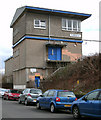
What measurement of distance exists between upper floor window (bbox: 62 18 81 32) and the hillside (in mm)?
8219

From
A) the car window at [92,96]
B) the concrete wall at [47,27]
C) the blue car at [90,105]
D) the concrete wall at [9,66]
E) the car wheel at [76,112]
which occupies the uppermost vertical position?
the concrete wall at [47,27]

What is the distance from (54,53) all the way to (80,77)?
9.92 meters

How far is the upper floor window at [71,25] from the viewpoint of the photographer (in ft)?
128

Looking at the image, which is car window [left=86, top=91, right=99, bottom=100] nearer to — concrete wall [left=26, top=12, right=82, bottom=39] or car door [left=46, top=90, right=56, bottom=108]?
car door [left=46, top=90, right=56, bottom=108]

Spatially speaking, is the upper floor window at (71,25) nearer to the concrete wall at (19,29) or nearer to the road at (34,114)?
the concrete wall at (19,29)

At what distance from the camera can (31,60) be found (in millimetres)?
36469

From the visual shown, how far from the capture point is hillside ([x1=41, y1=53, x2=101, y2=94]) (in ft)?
83.2

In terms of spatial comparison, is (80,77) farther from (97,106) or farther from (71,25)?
(97,106)

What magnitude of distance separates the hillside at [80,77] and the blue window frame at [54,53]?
4.08 meters

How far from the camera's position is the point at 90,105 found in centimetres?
1183

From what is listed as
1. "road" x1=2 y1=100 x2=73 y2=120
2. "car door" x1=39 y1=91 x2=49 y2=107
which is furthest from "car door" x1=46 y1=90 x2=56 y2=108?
"road" x1=2 y1=100 x2=73 y2=120

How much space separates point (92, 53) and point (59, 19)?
11.6 meters

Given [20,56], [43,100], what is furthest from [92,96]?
[20,56]

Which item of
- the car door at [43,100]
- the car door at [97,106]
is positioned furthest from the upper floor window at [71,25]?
the car door at [97,106]
